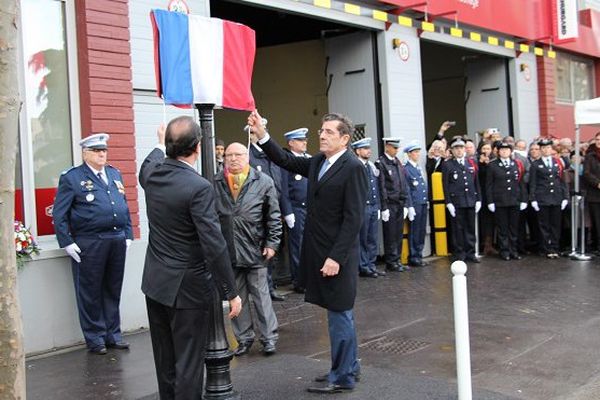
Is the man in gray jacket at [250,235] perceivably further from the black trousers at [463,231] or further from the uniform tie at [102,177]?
the black trousers at [463,231]

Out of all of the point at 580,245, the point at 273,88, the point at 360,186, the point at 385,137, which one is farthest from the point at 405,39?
the point at 360,186

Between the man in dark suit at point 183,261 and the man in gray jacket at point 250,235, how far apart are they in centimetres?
189

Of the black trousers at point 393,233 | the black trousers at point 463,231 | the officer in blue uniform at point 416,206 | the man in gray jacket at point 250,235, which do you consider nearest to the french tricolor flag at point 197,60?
the man in gray jacket at point 250,235

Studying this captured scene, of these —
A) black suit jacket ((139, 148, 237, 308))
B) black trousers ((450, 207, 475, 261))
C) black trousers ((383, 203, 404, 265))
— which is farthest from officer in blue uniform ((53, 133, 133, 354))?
black trousers ((450, 207, 475, 261))

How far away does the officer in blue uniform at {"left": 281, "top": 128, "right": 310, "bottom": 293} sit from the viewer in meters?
9.32

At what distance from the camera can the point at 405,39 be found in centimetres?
1255

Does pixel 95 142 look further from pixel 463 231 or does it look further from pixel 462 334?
pixel 463 231

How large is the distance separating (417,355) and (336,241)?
1.76 m

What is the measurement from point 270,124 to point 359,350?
9450 mm

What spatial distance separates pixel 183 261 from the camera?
4340mm

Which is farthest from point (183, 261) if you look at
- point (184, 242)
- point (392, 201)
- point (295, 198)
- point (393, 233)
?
point (393, 233)

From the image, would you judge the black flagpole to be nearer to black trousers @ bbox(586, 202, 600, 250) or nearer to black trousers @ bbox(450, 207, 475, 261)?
black trousers @ bbox(450, 207, 475, 261)

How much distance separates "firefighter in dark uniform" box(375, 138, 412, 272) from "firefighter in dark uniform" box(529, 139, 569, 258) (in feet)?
8.44

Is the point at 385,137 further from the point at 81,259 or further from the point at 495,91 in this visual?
the point at 81,259
